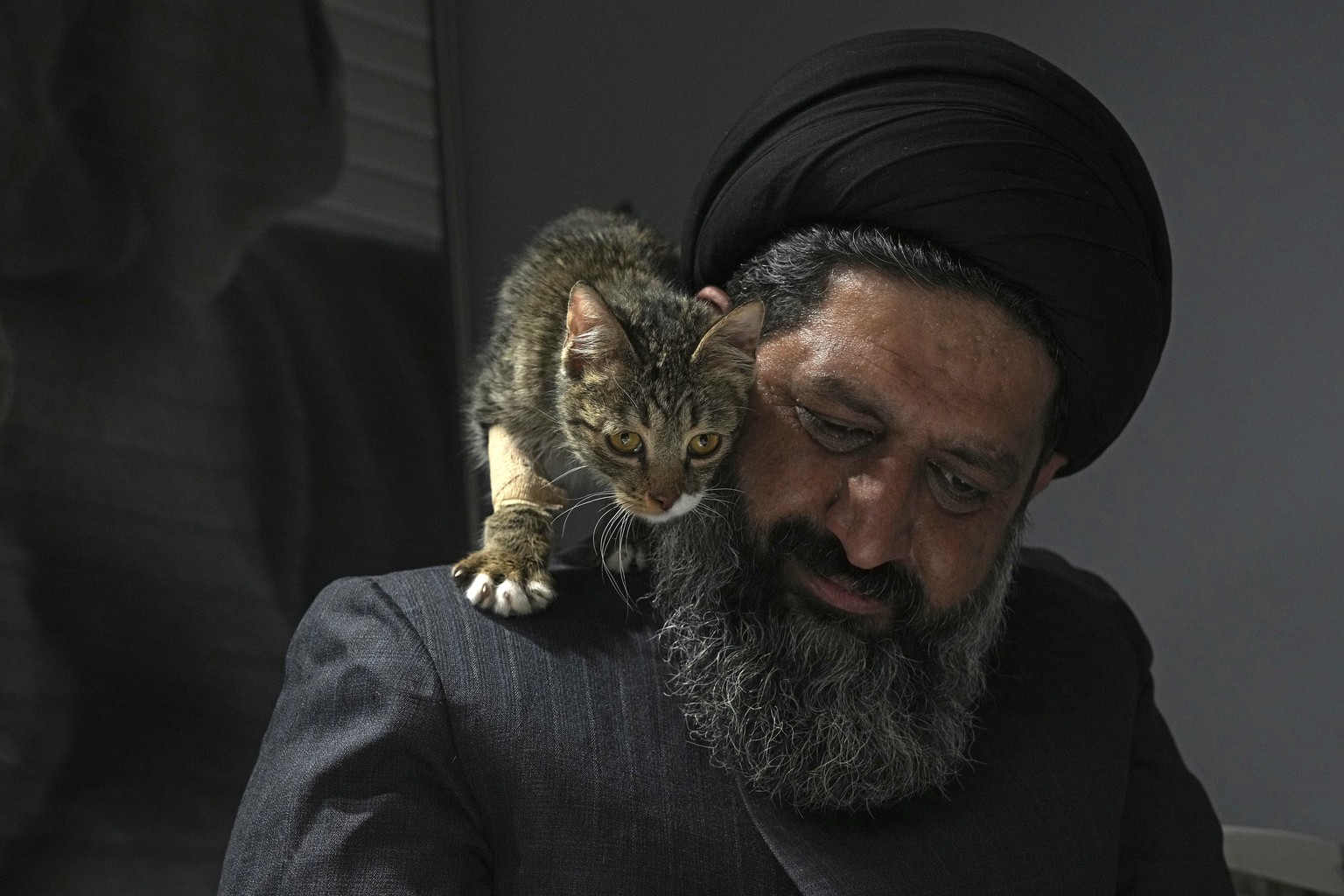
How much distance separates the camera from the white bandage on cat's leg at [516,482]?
1.28 m

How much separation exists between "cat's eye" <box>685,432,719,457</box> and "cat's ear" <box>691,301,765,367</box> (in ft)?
0.26

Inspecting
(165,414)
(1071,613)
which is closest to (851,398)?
(1071,613)

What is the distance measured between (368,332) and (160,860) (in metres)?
0.97

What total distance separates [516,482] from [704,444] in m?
0.24

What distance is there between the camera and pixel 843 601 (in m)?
1.12

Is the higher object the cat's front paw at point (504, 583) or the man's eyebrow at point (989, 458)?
the man's eyebrow at point (989, 458)

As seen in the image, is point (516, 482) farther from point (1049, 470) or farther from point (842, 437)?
point (1049, 470)

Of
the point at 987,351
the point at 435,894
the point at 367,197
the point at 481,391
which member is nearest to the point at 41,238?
the point at 367,197

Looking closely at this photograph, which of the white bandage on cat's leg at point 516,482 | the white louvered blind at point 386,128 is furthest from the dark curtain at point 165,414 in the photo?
the white bandage on cat's leg at point 516,482

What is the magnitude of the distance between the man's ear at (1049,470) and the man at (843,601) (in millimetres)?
75

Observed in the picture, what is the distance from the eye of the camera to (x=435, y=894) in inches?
36.2

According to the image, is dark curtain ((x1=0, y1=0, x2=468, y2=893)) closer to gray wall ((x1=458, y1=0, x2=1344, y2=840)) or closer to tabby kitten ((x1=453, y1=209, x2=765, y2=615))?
tabby kitten ((x1=453, y1=209, x2=765, y2=615))

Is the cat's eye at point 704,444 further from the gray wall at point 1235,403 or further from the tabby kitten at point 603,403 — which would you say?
the gray wall at point 1235,403

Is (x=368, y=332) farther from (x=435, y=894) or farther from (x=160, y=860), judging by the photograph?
(x=435, y=894)
